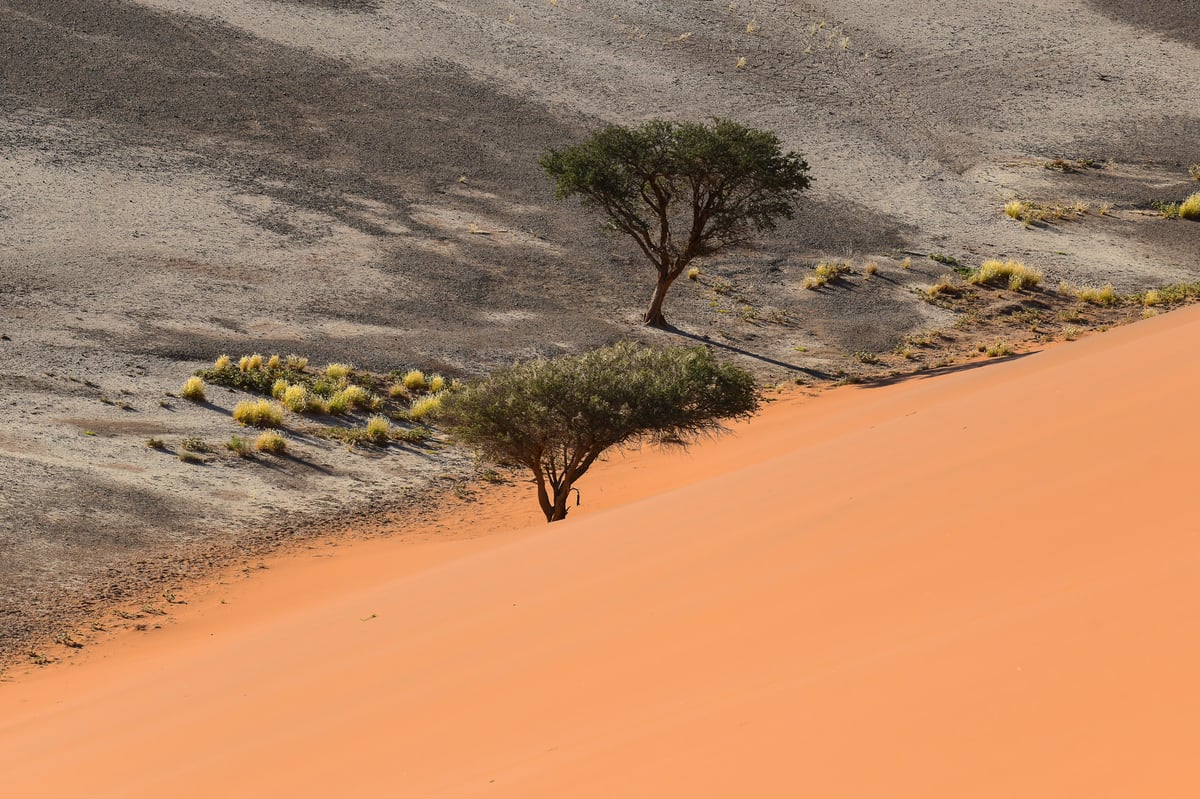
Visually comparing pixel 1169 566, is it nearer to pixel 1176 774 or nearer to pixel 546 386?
pixel 1176 774

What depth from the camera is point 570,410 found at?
18.7 meters

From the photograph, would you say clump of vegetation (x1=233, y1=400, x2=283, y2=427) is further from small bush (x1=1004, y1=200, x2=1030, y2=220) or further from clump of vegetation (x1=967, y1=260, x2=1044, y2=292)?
small bush (x1=1004, y1=200, x2=1030, y2=220)

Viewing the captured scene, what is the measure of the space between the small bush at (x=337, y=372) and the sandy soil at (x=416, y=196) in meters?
1.09

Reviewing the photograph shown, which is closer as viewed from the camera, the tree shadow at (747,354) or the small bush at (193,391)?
the small bush at (193,391)

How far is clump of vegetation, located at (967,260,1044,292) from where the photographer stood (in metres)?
34.9

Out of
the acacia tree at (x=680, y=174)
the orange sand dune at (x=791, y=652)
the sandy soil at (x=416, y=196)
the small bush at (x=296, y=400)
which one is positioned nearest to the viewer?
the orange sand dune at (x=791, y=652)

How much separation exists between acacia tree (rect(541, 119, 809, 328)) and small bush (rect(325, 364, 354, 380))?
8.02 meters

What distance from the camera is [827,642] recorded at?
18.7 feet

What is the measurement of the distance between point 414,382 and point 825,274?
563 inches

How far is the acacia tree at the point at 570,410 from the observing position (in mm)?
18656

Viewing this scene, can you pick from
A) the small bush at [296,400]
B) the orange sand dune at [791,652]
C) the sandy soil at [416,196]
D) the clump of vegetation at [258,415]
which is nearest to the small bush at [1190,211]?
the sandy soil at [416,196]

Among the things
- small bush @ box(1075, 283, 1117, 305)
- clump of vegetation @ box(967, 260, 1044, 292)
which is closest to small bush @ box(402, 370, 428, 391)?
clump of vegetation @ box(967, 260, 1044, 292)

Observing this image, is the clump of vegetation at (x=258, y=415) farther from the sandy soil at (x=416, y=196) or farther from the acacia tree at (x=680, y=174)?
the acacia tree at (x=680, y=174)

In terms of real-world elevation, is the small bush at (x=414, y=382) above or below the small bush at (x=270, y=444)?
above
